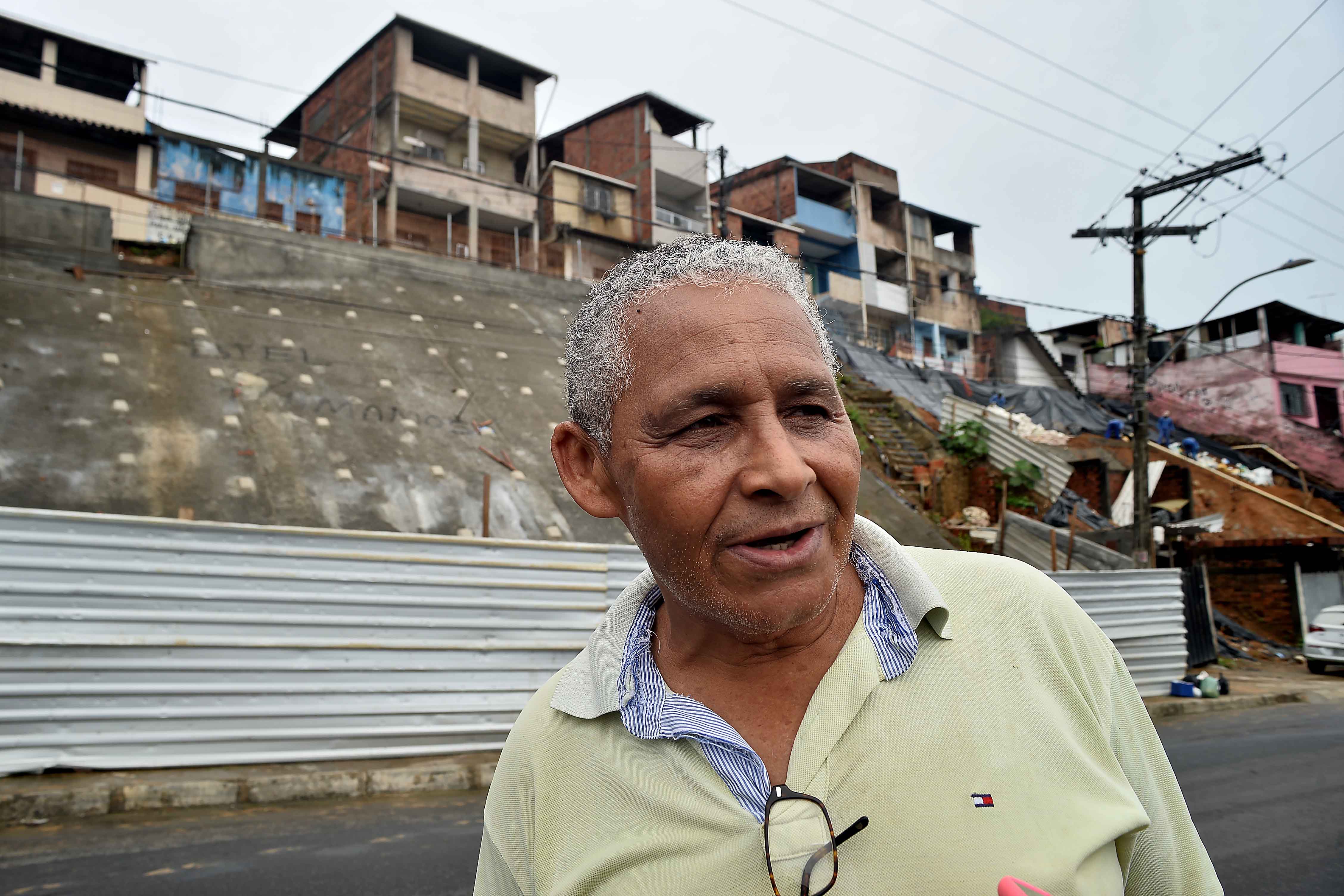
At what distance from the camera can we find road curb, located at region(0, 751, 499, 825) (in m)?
5.45

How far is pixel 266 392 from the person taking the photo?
39.5 feet

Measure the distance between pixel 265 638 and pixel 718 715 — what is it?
6389mm

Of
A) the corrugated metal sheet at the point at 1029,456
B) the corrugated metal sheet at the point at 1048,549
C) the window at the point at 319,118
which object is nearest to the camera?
the corrugated metal sheet at the point at 1048,549

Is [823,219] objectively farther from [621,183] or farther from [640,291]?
[640,291]

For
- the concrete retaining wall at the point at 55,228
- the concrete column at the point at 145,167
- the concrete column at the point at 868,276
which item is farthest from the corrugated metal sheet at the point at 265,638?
the concrete column at the point at 868,276

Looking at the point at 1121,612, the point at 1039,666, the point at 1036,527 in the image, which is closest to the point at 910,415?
the point at 1036,527

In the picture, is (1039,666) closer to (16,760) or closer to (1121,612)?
(16,760)

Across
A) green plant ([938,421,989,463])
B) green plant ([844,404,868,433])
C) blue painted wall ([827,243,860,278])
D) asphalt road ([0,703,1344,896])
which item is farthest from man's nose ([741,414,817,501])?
blue painted wall ([827,243,860,278])

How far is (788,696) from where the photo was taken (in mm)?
1321

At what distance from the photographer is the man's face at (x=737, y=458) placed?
1239 millimetres

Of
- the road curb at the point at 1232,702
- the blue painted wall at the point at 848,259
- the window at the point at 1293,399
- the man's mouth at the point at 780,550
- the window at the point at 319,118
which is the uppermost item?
the window at the point at 319,118

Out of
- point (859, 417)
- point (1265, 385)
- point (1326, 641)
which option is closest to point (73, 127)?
point (859, 417)

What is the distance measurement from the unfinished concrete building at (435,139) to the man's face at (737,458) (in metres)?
26.4

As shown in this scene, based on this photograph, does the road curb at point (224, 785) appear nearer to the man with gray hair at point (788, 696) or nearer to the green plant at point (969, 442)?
the man with gray hair at point (788, 696)
